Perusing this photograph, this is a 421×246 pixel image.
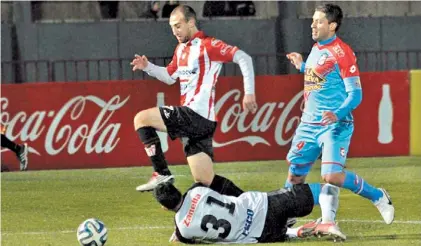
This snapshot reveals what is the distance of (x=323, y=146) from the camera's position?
1181cm

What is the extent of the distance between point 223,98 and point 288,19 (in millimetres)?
3988

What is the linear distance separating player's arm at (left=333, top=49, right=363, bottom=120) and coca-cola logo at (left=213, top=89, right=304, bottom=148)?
8315mm

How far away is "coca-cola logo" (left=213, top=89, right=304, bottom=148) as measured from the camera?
20.0m

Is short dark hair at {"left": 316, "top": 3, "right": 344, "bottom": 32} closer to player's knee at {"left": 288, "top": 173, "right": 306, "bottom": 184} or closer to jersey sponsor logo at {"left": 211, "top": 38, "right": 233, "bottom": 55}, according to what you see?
jersey sponsor logo at {"left": 211, "top": 38, "right": 233, "bottom": 55}

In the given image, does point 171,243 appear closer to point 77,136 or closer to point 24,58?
point 77,136

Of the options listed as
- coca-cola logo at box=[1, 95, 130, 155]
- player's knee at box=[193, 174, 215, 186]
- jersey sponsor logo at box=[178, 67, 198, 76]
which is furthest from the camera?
coca-cola logo at box=[1, 95, 130, 155]

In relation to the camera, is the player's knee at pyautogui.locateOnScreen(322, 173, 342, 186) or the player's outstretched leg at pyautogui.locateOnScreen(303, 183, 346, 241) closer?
the player's outstretched leg at pyautogui.locateOnScreen(303, 183, 346, 241)

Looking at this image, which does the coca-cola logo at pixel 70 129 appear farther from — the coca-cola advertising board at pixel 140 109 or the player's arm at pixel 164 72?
the player's arm at pixel 164 72

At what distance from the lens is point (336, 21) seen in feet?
39.0

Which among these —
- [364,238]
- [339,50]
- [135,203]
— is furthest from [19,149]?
[364,238]

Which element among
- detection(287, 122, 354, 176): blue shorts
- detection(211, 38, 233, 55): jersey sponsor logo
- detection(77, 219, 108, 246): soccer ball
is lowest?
detection(77, 219, 108, 246): soccer ball

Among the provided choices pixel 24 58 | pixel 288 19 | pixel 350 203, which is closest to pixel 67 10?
pixel 24 58

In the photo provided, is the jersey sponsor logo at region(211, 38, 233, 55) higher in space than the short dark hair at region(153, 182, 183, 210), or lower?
higher

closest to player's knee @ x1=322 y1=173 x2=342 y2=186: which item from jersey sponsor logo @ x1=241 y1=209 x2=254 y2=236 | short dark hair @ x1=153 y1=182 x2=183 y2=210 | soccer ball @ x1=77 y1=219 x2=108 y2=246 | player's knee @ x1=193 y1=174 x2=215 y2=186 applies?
jersey sponsor logo @ x1=241 y1=209 x2=254 y2=236
